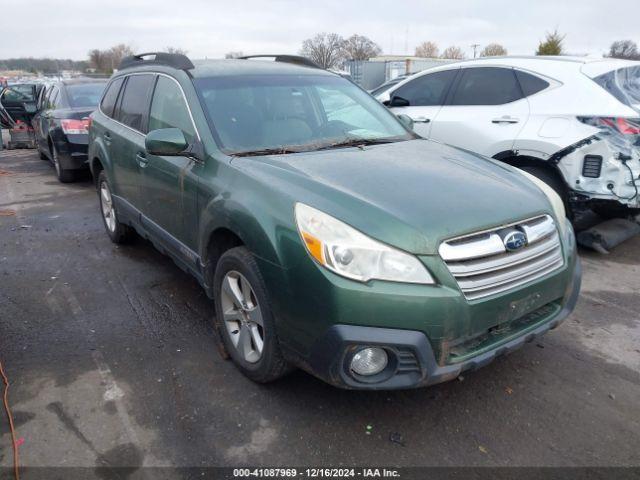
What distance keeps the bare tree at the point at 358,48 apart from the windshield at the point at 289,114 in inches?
2165

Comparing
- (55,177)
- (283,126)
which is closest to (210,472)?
(283,126)

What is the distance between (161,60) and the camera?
4.01 m

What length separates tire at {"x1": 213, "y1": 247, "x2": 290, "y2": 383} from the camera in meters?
2.56

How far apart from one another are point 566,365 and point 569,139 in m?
2.46

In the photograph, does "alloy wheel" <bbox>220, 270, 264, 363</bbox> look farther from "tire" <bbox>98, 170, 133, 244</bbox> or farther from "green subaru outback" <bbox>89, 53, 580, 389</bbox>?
"tire" <bbox>98, 170, 133, 244</bbox>

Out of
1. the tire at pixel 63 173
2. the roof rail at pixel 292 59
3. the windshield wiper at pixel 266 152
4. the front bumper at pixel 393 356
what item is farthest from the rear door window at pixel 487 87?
the tire at pixel 63 173

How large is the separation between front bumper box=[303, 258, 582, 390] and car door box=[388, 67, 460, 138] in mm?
4119

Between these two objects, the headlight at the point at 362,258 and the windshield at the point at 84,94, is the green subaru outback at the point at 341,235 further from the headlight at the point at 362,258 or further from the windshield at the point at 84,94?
the windshield at the point at 84,94

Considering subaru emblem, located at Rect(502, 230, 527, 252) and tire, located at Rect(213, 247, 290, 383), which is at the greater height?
subaru emblem, located at Rect(502, 230, 527, 252)

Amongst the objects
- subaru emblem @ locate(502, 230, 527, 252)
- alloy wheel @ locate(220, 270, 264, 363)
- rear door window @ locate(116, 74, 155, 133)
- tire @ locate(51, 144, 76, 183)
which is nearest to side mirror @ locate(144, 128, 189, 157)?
alloy wheel @ locate(220, 270, 264, 363)

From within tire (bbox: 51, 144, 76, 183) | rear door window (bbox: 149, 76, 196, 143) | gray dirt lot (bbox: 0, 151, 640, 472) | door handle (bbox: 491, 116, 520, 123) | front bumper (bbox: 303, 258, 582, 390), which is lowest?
gray dirt lot (bbox: 0, 151, 640, 472)

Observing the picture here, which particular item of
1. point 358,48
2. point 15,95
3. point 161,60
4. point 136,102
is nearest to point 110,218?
point 136,102

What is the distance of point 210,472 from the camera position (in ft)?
7.53

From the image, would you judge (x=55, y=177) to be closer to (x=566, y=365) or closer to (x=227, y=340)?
(x=227, y=340)
